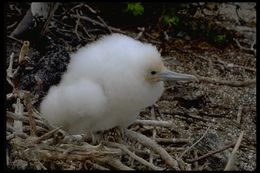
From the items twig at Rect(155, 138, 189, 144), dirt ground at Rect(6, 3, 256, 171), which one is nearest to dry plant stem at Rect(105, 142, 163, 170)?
dirt ground at Rect(6, 3, 256, 171)

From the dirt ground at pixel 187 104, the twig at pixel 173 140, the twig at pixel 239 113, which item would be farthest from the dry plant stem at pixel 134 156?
the twig at pixel 239 113

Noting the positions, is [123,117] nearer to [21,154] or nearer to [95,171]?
[95,171]

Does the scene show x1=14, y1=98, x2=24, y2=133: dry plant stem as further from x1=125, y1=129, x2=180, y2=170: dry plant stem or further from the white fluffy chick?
x1=125, y1=129, x2=180, y2=170: dry plant stem

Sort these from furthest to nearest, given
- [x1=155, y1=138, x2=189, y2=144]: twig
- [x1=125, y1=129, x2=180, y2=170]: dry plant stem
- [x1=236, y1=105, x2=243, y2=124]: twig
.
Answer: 1. [x1=236, y1=105, x2=243, y2=124]: twig
2. [x1=155, y1=138, x2=189, y2=144]: twig
3. [x1=125, y1=129, x2=180, y2=170]: dry plant stem

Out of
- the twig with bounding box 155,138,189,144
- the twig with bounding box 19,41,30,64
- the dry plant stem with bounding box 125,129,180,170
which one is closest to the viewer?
the twig with bounding box 19,41,30,64

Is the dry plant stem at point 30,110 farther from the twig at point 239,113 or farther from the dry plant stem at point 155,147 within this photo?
the twig at point 239,113

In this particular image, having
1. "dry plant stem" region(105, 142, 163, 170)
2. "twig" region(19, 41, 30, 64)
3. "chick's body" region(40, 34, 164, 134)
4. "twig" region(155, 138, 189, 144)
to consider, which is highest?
"twig" region(19, 41, 30, 64)

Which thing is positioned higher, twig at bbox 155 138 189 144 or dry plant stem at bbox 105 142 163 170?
dry plant stem at bbox 105 142 163 170
